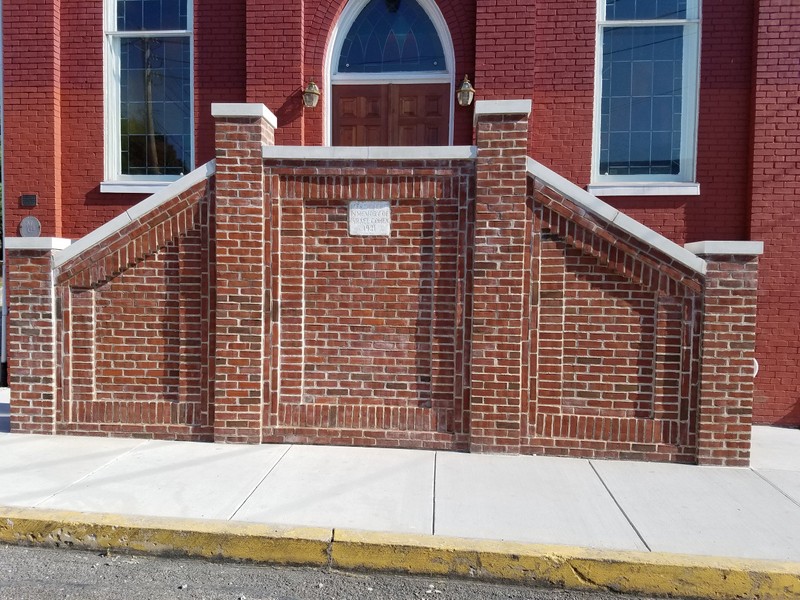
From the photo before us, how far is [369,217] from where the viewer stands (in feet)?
19.0

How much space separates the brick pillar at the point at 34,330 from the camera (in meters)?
5.98

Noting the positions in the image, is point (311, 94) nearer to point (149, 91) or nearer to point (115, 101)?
point (149, 91)

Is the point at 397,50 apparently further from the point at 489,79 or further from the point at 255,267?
the point at 255,267

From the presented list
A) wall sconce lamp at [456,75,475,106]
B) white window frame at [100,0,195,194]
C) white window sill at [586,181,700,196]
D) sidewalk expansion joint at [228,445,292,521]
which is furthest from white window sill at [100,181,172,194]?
white window sill at [586,181,700,196]

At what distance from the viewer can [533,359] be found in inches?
223

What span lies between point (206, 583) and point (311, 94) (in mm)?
5521

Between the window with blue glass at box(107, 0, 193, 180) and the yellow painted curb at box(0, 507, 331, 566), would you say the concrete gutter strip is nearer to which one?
the yellow painted curb at box(0, 507, 331, 566)

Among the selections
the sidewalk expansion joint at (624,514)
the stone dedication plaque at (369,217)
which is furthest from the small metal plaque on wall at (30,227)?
the sidewalk expansion joint at (624,514)

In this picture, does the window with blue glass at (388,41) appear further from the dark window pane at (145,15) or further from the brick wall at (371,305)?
the brick wall at (371,305)

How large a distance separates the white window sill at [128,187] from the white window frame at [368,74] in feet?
7.09

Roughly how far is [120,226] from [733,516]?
18.2 ft

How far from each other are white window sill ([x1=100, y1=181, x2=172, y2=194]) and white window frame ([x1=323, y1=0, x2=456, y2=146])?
2.16 meters

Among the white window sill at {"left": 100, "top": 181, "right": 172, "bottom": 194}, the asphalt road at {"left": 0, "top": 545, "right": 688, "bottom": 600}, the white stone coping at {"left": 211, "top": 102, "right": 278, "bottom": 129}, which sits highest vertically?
the white stone coping at {"left": 211, "top": 102, "right": 278, "bottom": 129}

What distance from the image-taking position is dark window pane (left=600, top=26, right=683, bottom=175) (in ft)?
24.7
